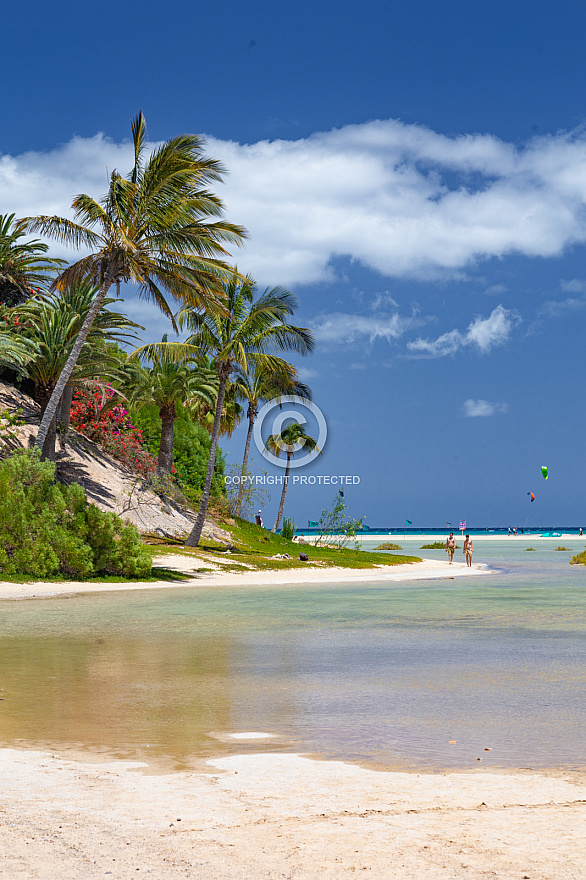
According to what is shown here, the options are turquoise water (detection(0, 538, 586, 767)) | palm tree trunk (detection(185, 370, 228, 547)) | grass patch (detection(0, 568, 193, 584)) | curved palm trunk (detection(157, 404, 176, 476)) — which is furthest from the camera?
curved palm trunk (detection(157, 404, 176, 476))

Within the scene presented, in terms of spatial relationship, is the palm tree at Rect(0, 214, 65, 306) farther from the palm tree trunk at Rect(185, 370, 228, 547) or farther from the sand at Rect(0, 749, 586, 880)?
the sand at Rect(0, 749, 586, 880)

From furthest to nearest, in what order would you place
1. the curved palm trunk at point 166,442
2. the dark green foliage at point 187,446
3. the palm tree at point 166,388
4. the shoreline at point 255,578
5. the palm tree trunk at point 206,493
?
the dark green foliage at point 187,446 < the curved palm trunk at point 166,442 < the palm tree at point 166,388 < the palm tree trunk at point 206,493 < the shoreline at point 255,578

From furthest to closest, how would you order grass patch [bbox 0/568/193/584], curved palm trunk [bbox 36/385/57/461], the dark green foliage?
the dark green foliage, curved palm trunk [bbox 36/385/57/461], grass patch [bbox 0/568/193/584]

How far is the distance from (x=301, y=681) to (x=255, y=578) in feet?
62.9

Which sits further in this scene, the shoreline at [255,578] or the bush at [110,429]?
the bush at [110,429]

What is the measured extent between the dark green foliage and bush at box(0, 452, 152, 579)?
21338 mm

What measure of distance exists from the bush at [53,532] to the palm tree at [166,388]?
14650 millimetres

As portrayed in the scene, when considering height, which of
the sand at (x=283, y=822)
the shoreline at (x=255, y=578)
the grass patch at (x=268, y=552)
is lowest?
the shoreline at (x=255, y=578)

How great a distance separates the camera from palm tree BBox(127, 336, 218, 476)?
38.9 m

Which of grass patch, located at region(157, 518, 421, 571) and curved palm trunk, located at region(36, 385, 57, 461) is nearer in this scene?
curved palm trunk, located at region(36, 385, 57, 461)

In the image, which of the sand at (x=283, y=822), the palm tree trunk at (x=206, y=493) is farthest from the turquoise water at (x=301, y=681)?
the palm tree trunk at (x=206, y=493)

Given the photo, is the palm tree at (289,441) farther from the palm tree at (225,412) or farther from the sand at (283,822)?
the sand at (283,822)

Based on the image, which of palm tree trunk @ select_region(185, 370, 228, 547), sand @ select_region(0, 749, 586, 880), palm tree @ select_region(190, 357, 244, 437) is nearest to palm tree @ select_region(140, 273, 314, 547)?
palm tree trunk @ select_region(185, 370, 228, 547)

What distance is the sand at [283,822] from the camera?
3.89 m
